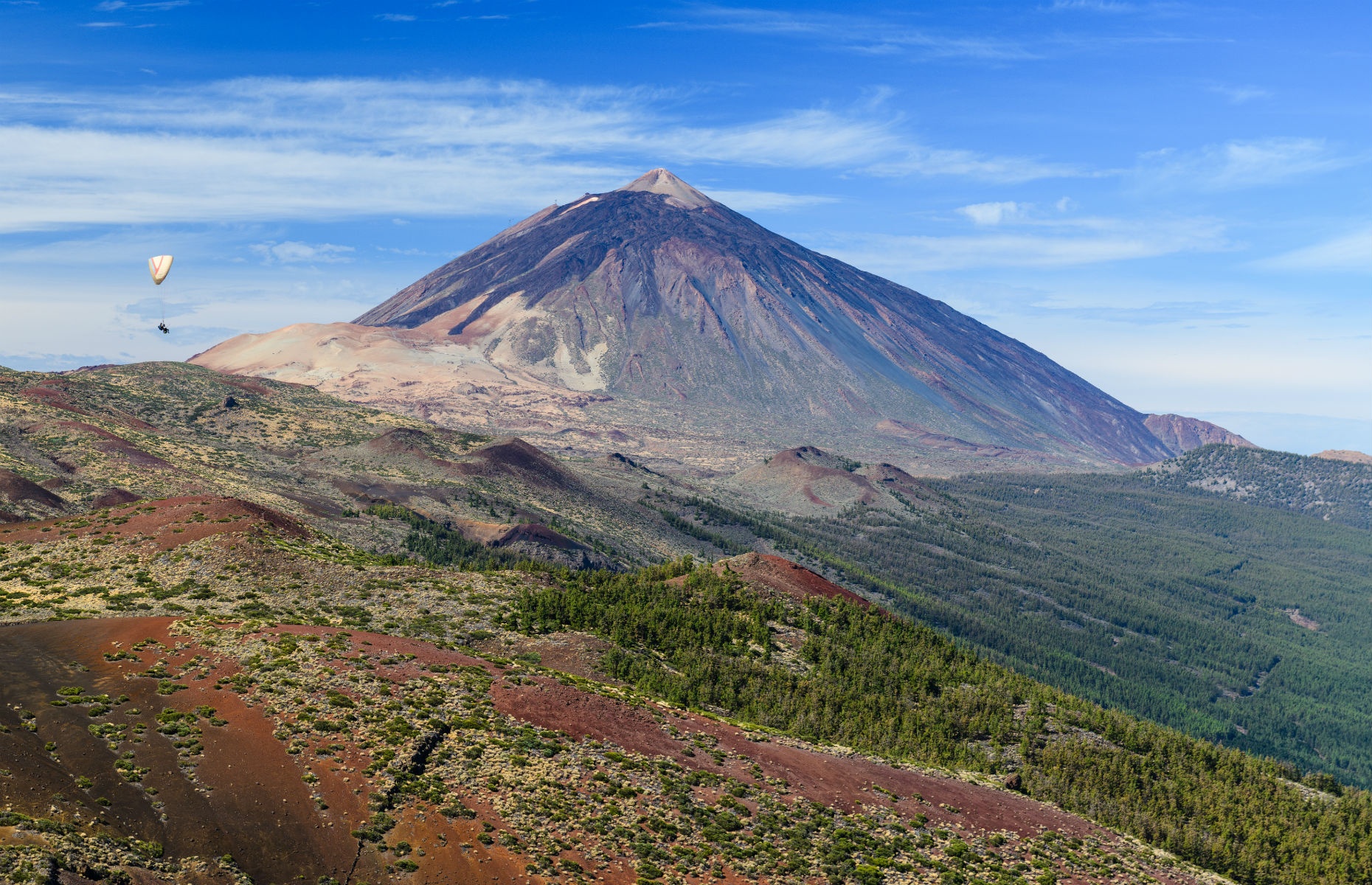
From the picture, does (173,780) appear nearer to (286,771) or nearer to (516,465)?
(286,771)

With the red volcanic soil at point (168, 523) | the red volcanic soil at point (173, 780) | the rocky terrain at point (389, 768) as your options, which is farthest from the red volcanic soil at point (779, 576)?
the red volcanic soil at point (173, 780)

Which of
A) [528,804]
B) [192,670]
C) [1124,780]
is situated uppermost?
[192,670]

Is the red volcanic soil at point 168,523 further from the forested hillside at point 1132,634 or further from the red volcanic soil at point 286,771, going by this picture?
the forested hillside at point 1132,634

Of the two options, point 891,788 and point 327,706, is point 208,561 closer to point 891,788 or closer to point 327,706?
point 327,706

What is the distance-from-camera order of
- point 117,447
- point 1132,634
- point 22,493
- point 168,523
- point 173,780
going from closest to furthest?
point 173,780 → point 168,523 → point 22,493 → point 117,447 → point 1132,634

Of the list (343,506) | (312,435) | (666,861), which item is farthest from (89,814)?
(312,435)

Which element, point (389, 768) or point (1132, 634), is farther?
point (1132, 634)

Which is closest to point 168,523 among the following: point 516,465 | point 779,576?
point 779,576

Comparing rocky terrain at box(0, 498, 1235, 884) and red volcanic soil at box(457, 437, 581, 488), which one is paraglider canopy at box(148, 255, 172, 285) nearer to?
rocky terrain at box(0, 498, 1235, 884)
